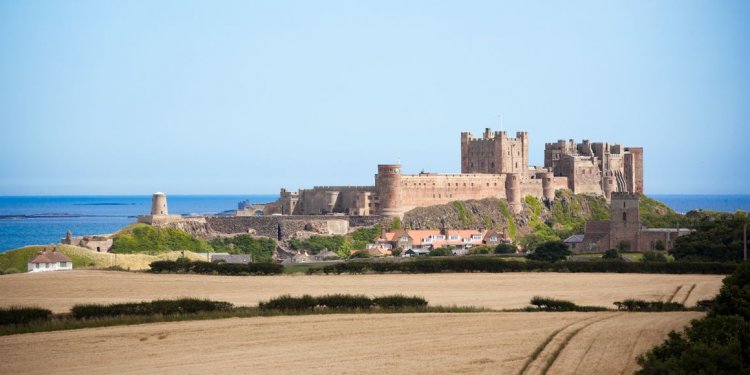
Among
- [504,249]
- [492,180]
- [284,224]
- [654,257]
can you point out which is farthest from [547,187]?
[654,257]

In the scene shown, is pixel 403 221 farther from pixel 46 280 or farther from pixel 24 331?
pixel 24 331

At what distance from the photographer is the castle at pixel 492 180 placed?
103m

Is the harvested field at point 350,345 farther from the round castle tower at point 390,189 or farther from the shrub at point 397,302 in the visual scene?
the round castle tower at point 390,189

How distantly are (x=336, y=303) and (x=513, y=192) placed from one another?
64831 mm

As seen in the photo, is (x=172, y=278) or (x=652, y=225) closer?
(x=172, y=278)

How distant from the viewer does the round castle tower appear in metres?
100

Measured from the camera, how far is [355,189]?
105 metres

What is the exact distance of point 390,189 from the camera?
331 feet

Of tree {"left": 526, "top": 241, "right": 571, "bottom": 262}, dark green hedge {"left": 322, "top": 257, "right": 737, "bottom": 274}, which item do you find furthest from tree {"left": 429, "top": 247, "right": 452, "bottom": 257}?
dark green hedge {"left": 322, "top": 257, "right": 737, "bottom": 274}

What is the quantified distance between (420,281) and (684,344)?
1175 inches

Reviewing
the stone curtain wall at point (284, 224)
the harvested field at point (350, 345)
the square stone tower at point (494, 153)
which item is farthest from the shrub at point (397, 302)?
the square stone tower at point (494, 153)

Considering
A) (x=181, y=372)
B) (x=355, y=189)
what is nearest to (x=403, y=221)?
(x=355, y=189)

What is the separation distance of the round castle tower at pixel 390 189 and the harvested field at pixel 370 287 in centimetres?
3742

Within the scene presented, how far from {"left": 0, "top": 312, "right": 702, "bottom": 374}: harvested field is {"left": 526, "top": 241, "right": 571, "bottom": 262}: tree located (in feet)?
108
